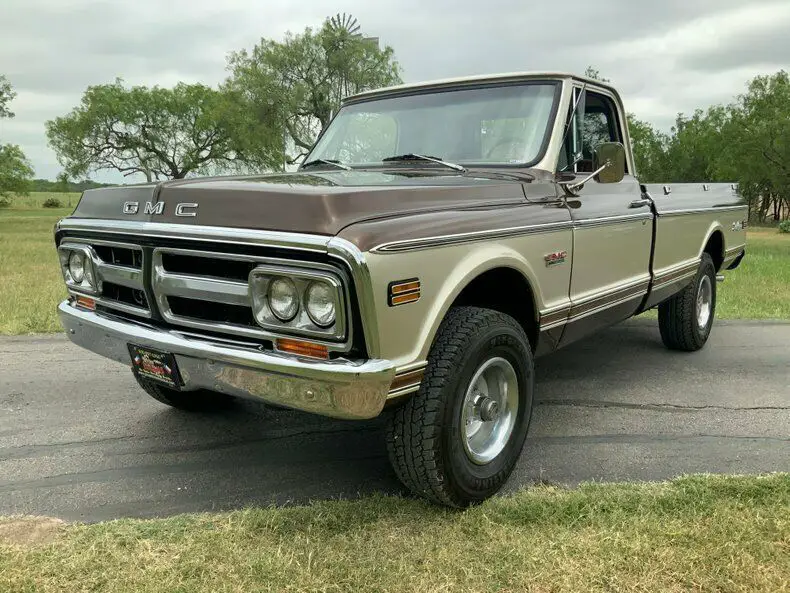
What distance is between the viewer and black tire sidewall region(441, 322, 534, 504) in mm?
2604

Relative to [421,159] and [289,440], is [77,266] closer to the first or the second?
[289,440]

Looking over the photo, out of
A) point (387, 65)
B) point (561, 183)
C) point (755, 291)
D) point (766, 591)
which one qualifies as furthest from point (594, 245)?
point (387, 65)

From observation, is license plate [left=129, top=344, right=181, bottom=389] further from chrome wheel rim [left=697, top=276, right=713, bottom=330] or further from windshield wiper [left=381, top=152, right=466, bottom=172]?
chrome wheel rim [left=697, top=276, right=713, bottom=330]

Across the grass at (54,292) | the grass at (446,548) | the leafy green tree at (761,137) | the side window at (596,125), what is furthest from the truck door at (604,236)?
the leafy green tree at (761,137)

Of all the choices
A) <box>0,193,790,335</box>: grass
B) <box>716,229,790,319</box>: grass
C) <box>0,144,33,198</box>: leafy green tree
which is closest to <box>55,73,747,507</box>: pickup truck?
<box>0,193,790,335</box>: grass

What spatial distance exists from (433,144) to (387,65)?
148ft

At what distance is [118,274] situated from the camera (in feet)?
9.50

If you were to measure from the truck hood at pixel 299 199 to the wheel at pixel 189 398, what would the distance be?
1.15m

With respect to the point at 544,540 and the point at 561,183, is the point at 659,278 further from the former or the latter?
the point at 544,540

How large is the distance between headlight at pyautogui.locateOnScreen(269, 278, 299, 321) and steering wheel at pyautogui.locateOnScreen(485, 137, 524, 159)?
5.63ft

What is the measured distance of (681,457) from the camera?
11.3 ft

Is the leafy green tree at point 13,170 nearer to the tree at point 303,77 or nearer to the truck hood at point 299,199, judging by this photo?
the tree at point 303,77

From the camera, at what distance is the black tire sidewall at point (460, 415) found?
2604mm

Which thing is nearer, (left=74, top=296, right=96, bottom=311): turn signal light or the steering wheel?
(left=74, top=296, right=96, bottom=311): turn signal light
